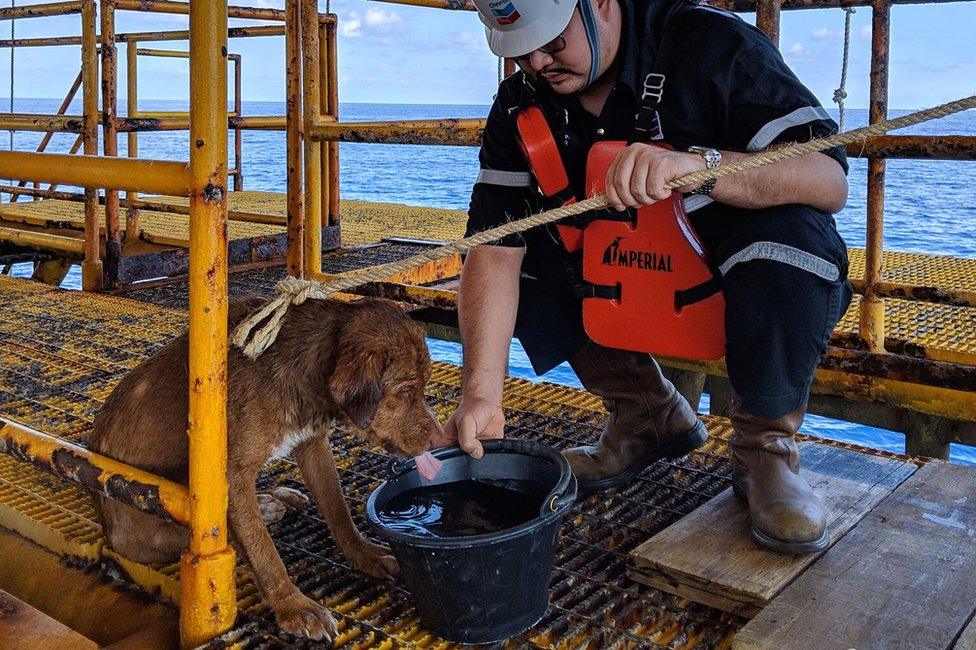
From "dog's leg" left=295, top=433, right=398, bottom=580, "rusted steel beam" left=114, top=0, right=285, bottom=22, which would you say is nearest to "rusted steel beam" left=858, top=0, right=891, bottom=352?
"dog's leg" left=295, top=433, right=398, bottom=580

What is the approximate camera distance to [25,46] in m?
8.09

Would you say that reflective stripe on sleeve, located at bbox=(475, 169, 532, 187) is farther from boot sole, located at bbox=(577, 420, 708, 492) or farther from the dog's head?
boot sole, located at bbox=(577, 420, 708, 492)

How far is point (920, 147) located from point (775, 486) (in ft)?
3.75

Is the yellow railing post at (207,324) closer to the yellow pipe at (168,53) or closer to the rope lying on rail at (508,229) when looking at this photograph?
the rope lying on rail at (508,229)

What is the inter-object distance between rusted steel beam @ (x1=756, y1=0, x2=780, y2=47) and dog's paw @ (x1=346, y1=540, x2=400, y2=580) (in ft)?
7.01

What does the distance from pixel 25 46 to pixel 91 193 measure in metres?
3.54

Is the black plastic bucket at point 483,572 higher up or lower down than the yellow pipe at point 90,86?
lower down

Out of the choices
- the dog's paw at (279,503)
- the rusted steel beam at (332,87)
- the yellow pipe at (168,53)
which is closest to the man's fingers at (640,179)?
the dog's paw at (279,503)

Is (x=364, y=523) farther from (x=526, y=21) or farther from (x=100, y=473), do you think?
(x=526, y=21)

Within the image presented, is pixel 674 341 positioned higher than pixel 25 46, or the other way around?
pixel 25 46

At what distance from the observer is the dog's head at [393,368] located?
220 cm

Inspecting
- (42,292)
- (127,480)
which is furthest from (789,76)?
(42,292)

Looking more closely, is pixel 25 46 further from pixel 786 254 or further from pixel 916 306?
pixel 786 254

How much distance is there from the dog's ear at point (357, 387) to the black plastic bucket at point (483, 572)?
188 mm
